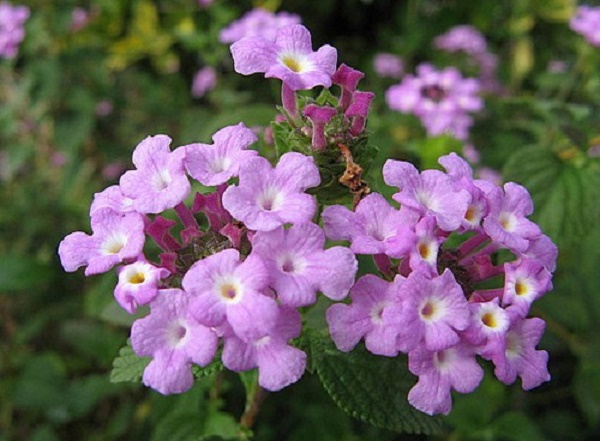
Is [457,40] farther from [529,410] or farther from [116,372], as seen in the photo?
[116,372]

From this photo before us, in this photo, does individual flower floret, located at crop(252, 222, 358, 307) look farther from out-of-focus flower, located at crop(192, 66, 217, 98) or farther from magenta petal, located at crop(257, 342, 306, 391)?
out-of-focus flower, located at crop(192, 66, 217, 98)

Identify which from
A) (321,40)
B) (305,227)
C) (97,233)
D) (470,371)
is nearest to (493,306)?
(470,371)

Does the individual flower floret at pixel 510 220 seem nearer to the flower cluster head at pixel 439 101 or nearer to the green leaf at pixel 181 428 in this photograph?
the green leaf at pixel 181 428

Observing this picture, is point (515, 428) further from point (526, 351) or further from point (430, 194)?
point (430, 194)

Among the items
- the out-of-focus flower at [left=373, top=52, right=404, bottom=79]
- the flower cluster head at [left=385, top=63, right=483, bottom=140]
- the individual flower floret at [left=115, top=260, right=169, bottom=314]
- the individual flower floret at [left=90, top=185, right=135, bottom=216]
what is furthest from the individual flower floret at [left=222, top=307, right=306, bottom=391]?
the out-of-focus flower at [left=373, top=52, right=404, bottom=79]

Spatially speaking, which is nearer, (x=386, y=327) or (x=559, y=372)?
(x=386, y=327)

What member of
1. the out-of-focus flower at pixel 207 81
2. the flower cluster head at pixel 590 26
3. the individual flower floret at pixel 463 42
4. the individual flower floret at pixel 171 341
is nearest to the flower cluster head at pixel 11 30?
the out-of-focus flower at pixel 207 81

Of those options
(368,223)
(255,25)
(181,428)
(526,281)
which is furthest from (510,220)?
(255,25)

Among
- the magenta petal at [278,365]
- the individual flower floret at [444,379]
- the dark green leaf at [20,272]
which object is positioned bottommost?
the dark green leaf at [20,272]
